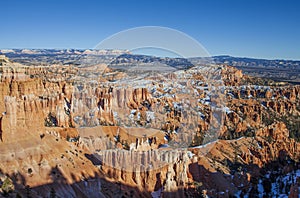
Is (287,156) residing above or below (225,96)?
below

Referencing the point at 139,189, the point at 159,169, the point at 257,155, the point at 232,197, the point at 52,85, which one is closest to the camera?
the point at 139,189

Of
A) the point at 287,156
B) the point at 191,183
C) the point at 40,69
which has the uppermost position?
the point at 40,69

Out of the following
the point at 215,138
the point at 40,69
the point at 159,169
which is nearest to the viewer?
the point at 159,169

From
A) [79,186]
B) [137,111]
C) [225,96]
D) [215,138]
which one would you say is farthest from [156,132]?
[225,96]

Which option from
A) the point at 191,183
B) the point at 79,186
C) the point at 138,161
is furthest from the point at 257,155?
the point at 79,186

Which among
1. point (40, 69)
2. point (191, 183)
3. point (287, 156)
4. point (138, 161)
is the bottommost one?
point (287, 156)

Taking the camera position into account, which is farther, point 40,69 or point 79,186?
point 40,69

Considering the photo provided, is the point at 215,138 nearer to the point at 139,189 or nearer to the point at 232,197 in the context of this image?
the point at 232,197

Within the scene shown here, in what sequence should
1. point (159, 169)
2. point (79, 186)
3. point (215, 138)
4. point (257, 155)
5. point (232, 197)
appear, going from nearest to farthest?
1. point (79, 186)
2. point (159, 169)
3. point (232, 197)
4. point (257, 155)
5. point (215, 138)

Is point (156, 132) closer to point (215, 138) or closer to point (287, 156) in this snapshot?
point (215, 138)
